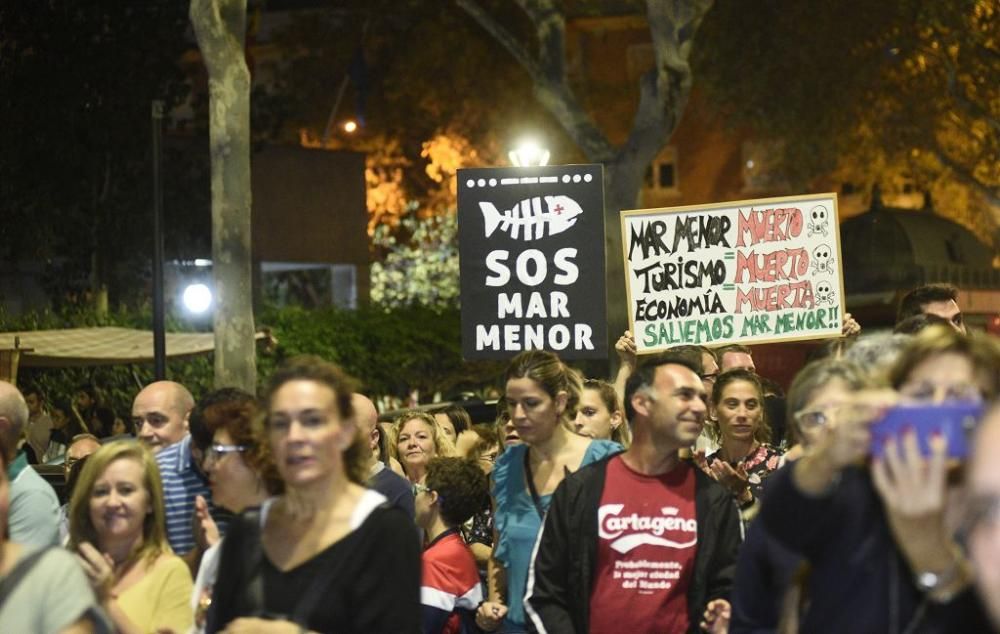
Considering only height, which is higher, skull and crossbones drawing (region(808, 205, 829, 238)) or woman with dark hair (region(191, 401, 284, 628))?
skull and crossbones drawing (region(808, 205, 829, 238))

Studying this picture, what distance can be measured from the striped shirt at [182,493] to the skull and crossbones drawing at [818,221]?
5112mm

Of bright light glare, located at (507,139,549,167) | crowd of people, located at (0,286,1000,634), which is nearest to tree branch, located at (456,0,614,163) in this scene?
bright light glare, located at (507,139,549,167)

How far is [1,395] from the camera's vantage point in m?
7.79

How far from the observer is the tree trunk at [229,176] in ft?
59.5

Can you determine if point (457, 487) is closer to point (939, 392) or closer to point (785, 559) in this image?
point (785, 559)

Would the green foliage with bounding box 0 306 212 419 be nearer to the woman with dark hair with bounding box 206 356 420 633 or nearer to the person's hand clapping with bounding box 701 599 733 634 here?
the person's hand clapping with bounding box 701 599 733 634

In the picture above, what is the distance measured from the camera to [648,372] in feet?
23.9

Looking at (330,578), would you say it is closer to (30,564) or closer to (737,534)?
(30,564)

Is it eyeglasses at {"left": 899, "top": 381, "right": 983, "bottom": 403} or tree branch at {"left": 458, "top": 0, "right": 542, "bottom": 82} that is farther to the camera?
tree branch at {"left": 458, "top": 0, "right": 542, "bottom": 82}

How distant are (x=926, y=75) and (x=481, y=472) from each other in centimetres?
3136

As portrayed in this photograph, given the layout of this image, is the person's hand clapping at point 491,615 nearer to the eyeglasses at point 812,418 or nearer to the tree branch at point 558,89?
the eyeglasses at point 812,418

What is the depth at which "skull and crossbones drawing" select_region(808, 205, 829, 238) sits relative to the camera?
38.7 ft

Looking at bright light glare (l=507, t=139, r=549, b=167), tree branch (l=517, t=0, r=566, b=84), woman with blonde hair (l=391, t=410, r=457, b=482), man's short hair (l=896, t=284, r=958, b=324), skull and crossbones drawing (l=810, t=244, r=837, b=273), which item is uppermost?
tree branch (l=517, t=0, r=566, b=84)

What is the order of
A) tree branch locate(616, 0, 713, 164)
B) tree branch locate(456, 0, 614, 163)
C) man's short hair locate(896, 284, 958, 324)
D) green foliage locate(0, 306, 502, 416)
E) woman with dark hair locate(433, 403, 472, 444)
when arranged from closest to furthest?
1. man's short hair locate(896, 284, 958, 324)
2. woman with dark hair locate(433, 403, 472, 444)
3. tree branch locate(616, 0, 713, 164)
4. tree branch locate(456, 0, 614, 163)
5. green foliage locate(0, 306, 502, 416)
